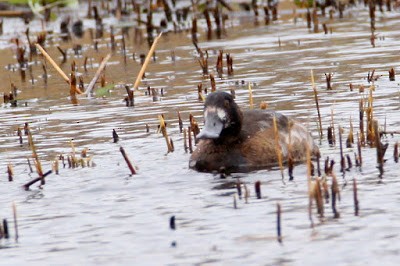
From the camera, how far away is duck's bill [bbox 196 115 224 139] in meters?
8.47

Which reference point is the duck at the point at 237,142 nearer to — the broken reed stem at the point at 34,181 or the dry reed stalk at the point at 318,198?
the broken reed stem at the point at 34,181

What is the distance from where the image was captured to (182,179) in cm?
836

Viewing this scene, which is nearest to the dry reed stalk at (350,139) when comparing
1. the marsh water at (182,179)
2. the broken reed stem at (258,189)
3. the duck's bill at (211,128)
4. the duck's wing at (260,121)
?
the marsh water at (182,179)

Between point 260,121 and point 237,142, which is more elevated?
point 260,121

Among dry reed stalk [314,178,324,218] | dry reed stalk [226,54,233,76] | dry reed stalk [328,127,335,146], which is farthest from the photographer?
dry reed stalk [226,54,233,76]

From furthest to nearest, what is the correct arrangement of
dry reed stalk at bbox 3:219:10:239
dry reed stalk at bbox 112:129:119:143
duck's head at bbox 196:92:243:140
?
dry reed stalk at bbox 112:129:119:143 → duck's head at bbox 196:92:243:140 → dry reed stalk at bbox 3:219:10:239

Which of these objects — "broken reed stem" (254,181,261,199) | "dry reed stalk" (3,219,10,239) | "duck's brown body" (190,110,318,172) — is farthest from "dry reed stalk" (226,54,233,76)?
"dry reed stalk" (3,219,10,239)

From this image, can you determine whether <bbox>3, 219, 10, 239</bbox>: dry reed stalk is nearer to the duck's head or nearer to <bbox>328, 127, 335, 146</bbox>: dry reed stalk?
the duck's head

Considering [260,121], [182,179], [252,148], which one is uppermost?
[260,121]

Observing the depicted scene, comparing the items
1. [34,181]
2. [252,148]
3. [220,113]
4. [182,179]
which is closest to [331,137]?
[252,148]

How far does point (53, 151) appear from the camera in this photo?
9.85m

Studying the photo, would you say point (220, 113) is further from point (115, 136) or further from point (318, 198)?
point (318, 198)

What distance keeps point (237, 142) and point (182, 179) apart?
0.71 metres

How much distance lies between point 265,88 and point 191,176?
433 centimetres
